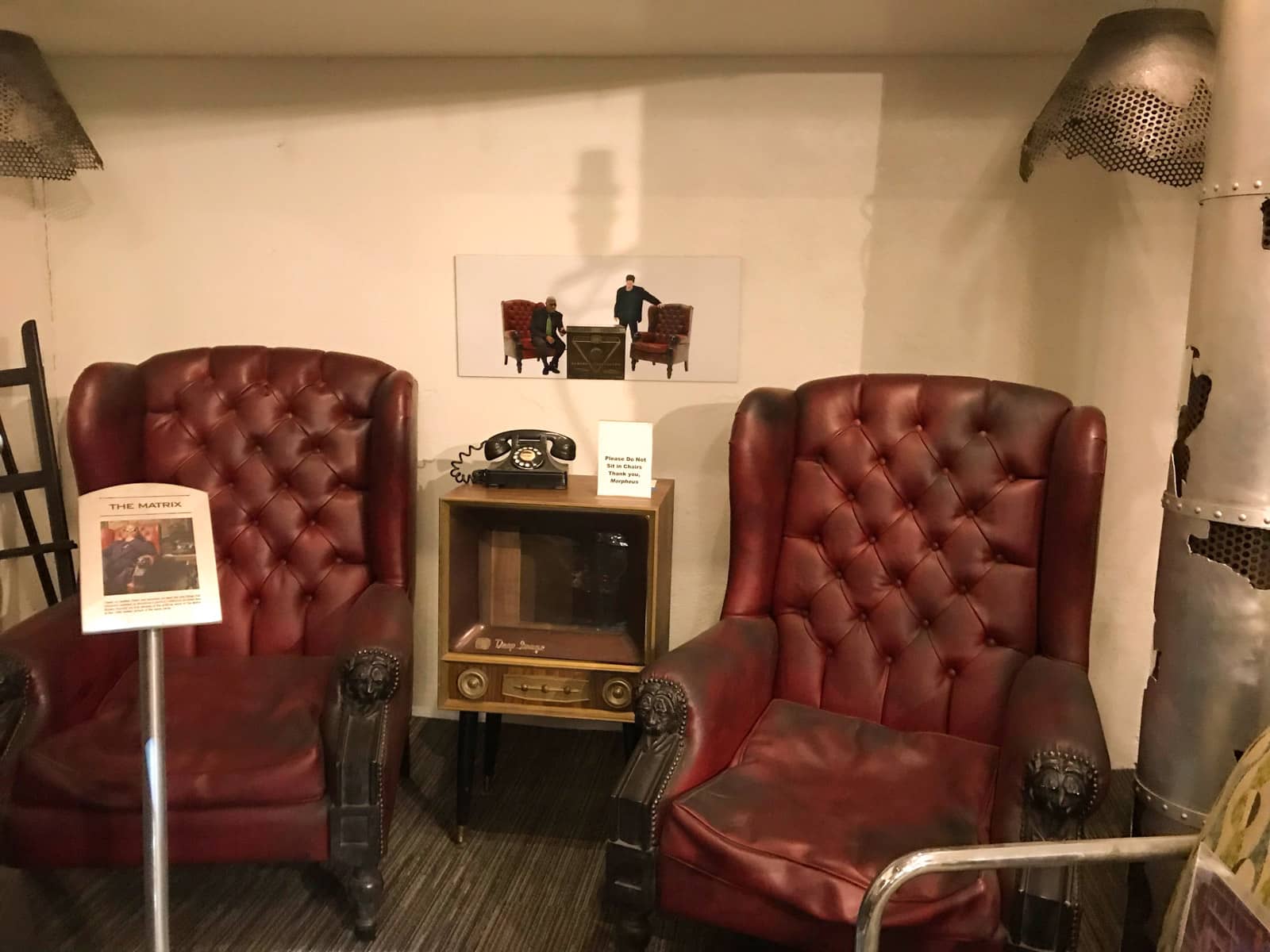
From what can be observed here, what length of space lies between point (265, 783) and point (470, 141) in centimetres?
170

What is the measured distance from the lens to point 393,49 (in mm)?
2410

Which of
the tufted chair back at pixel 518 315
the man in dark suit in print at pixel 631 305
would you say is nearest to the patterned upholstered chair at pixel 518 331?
the tufted chair back at pixel 518 315

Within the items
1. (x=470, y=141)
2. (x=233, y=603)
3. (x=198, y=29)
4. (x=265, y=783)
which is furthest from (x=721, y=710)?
(x=198, y=29)

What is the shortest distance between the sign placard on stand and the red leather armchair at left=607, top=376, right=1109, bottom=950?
0.70 meters

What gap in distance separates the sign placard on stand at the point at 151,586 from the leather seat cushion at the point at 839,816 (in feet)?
2.59

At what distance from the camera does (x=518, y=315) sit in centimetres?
254

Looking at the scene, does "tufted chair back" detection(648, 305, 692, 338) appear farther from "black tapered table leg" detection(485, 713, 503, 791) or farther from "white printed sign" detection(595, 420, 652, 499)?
"black tapered table leg" detection(485, 713, 503, 791)

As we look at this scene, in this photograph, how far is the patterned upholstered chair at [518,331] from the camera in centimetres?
253

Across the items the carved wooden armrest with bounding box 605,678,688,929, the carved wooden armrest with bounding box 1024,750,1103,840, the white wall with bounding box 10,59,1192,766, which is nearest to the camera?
the carved wooden armrest with bounding box 1024,750,1103,840

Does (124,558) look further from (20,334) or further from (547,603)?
(20,334)

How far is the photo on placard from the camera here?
126cm

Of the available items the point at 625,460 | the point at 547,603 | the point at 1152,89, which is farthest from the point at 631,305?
the point at 1152,89

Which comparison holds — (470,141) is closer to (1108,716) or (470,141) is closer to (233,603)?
(233,603)

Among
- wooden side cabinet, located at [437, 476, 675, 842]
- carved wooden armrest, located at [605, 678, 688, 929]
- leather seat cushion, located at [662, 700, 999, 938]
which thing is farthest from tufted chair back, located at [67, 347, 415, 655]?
leather seat cushion, located at [662, 700, 999, 938]
